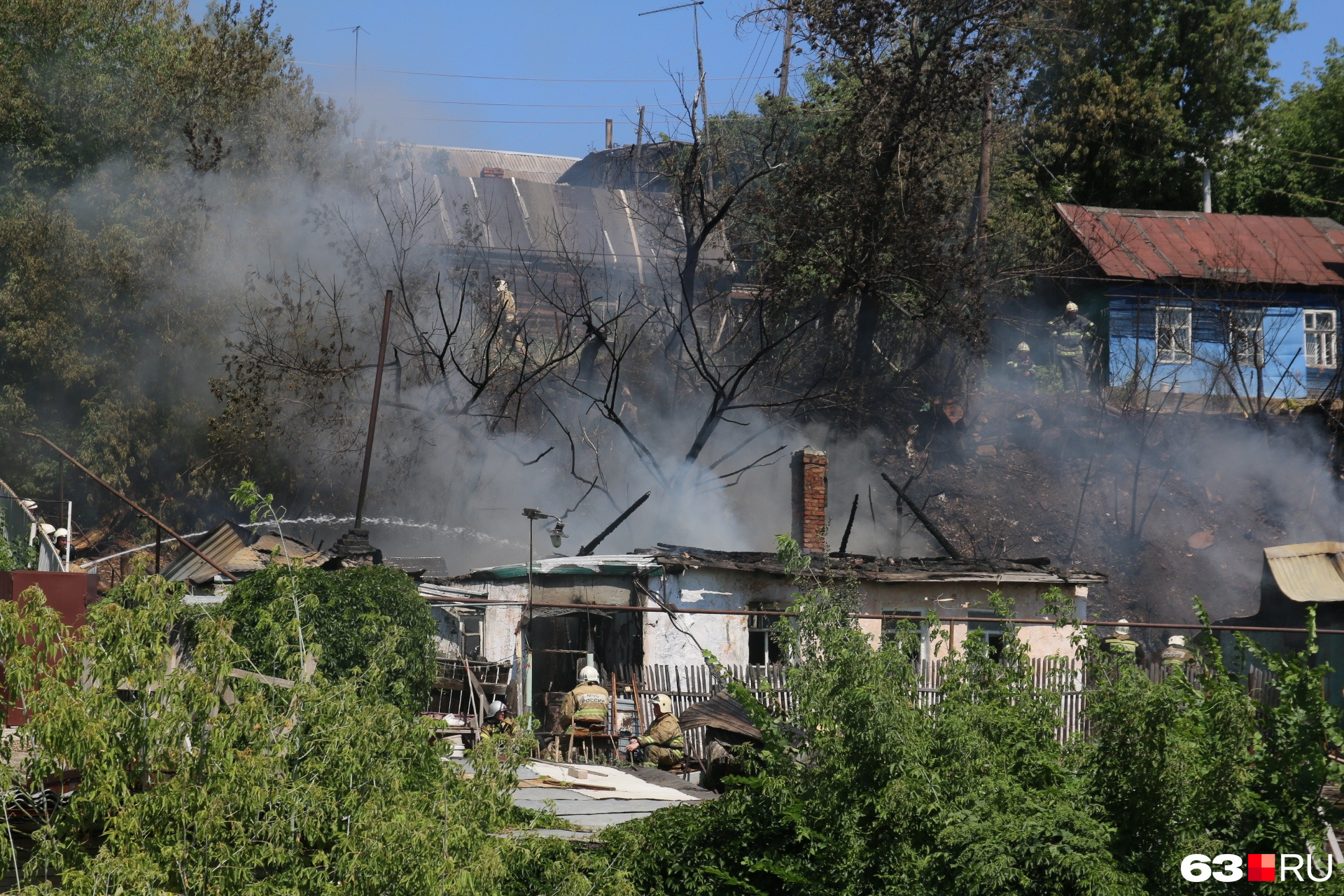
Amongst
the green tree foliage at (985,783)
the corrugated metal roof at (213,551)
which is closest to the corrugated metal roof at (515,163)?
the corrugated metal roof at (213,551)

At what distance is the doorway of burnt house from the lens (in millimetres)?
15133

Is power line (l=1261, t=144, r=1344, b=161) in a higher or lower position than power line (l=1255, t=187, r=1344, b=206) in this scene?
higher

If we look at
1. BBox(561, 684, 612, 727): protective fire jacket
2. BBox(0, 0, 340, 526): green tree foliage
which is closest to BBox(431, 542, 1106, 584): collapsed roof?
BBox(561, 684, 612, 727): protective fire jacket

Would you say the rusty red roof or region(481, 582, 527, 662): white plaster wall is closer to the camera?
region(481, 582, 527, 662): white plaster wall

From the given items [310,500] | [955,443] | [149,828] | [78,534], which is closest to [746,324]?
[955,443]

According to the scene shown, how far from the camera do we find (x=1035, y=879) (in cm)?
650

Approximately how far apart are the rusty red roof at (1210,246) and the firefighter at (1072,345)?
1491 mm

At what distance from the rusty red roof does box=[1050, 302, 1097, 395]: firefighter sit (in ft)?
4.89

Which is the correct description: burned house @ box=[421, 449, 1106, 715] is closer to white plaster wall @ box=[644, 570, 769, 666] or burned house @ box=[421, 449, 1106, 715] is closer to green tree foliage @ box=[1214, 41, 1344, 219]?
white plaster wall @ box=[644, 570, 769, 666]

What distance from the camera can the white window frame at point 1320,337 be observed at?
1078 inches

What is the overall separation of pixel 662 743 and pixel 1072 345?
723 inches

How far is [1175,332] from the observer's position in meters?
26.7

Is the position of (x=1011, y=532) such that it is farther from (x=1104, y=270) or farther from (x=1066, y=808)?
(x=1066, y=808)

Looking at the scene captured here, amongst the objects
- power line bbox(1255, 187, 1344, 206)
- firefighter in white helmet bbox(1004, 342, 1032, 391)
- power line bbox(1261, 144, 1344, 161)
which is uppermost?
power line bbox(1261, 144, 1344, 161)
